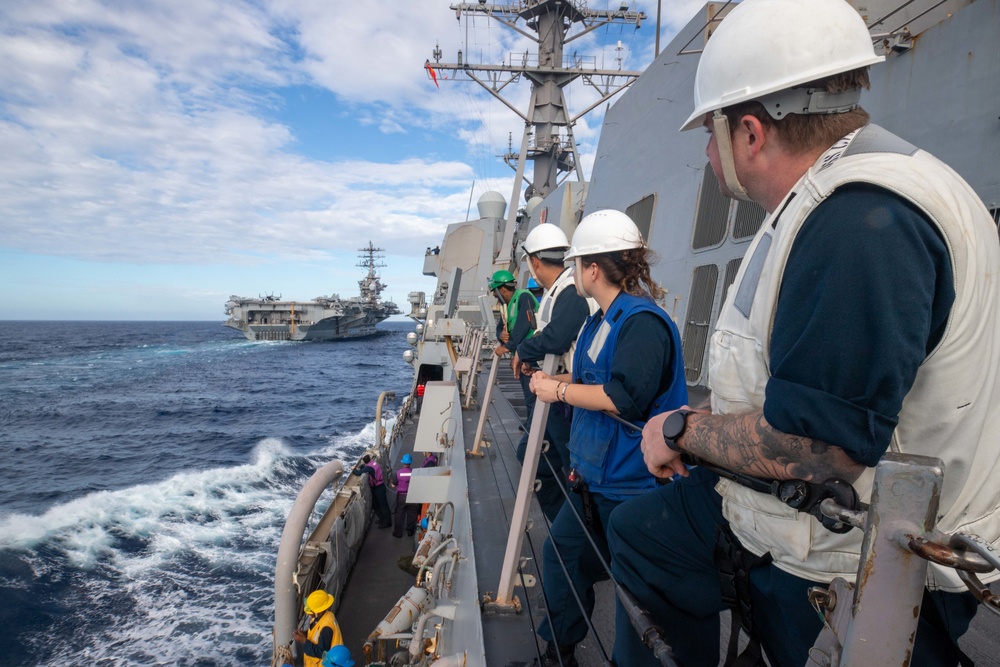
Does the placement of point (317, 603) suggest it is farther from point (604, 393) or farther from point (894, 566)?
point (894, 566)

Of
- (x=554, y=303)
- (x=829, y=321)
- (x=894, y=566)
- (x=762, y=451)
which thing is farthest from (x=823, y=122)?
(x=554, y=303)

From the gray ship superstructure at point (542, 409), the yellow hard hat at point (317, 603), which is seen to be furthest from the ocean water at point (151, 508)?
the yellow hard hat at point (317, 603)

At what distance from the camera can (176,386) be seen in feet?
104

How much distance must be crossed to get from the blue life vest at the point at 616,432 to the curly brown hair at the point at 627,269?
0.14 m

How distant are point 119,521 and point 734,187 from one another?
47.5ft

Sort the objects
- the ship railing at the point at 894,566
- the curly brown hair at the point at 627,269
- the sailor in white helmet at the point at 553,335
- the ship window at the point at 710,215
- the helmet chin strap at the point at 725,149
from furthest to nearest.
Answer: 1. the ship window at the point at 710,215
2. the sailor in white helmet at the point at 553,335
3. the curly brown hair at the point at 627,269
4. the helmet chin strap at the point at 725,149
5. the ship railing at the point at 894,566

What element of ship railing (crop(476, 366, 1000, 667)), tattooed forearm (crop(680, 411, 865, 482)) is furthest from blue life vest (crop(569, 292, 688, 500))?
ship railing (crop(476, 366, 1000, 667))

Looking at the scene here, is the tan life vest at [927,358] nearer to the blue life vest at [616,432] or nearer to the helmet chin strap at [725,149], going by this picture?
the helmet chin strap at [725,149]

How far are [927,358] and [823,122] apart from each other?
492 millimetres

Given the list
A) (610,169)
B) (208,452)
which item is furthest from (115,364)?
(610,169)

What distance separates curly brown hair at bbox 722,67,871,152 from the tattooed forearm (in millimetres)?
539

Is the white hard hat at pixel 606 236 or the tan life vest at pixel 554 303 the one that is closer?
the white hard hat at pixel 606 236

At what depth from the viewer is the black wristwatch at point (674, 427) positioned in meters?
1.14

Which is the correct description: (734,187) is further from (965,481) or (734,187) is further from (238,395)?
(238,395)
